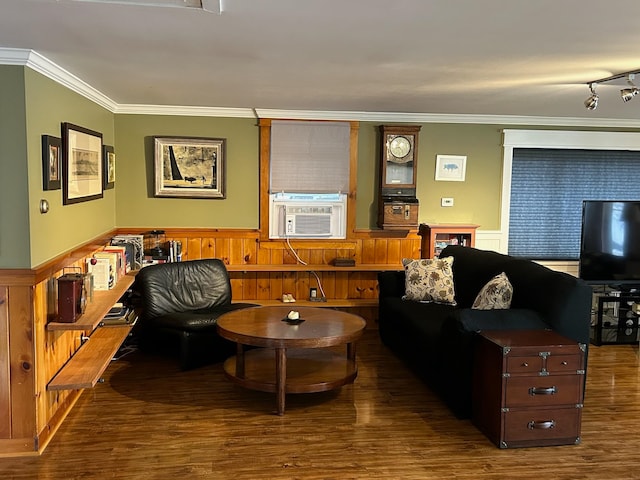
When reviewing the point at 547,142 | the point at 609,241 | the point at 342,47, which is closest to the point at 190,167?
the point at 342,47

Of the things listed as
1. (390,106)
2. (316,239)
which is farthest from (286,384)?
(390,106)

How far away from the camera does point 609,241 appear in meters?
6.05

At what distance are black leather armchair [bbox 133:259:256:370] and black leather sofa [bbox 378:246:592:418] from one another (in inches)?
61.3

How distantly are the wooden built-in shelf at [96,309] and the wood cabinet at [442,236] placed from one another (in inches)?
115

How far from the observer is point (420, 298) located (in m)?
5.44

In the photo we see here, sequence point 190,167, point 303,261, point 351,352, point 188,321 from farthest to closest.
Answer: point 303,261, point 190,167, point 188,321, point 351,352

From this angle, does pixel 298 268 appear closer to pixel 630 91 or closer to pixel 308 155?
pixel 308 155

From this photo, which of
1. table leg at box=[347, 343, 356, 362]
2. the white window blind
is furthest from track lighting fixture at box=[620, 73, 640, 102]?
the white window blind

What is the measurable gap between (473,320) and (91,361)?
245 cm

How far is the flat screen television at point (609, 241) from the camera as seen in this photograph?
19.8 ft

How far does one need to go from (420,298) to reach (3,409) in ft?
10.9

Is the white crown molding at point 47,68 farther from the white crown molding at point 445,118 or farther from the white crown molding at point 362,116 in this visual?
the white crown molding at point 445,118

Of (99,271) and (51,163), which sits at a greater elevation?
(51,163)

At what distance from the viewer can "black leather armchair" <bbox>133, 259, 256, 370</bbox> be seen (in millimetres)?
4969
